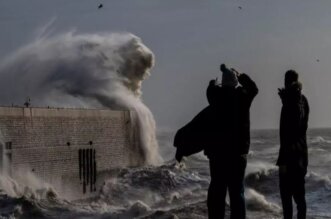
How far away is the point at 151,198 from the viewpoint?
21562mm

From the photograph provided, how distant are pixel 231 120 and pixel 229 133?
12cm

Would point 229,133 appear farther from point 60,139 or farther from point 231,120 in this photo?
point 60,139

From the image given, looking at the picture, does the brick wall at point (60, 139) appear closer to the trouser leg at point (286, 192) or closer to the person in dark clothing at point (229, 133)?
the trouser leg at point (286, 192)

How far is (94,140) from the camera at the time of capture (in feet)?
87.5

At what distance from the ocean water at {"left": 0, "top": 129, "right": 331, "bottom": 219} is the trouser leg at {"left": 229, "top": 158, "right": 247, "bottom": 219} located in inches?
188

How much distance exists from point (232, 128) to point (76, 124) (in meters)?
19.1

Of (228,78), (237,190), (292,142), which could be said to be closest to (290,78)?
(292,142)

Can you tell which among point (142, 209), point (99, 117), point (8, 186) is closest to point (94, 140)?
point (99, 117)

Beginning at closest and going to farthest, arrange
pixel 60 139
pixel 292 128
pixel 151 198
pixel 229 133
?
pixel 229 133
pixel 292 128
pixel 151 198
pixel 60 139

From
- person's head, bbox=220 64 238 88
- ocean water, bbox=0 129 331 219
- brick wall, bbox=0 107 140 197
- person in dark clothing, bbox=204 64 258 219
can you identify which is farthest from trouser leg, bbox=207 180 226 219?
brick wall, bbox=0 107 140 197

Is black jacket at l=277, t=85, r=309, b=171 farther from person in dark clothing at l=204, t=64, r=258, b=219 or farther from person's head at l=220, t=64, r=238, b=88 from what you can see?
person's head at l=220, t=64, r=238, b=88

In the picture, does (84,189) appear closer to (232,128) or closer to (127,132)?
(127,132)

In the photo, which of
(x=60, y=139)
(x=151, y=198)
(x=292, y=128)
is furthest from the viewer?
(x=60, y=139)

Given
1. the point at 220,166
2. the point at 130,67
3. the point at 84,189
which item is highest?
the point at 130,67
